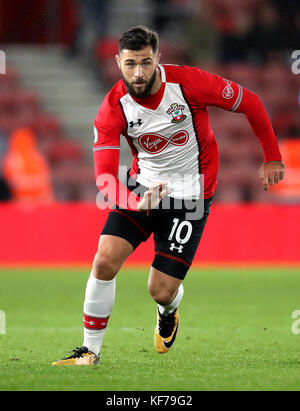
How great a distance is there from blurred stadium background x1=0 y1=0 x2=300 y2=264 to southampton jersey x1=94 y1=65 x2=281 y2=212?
642 centimetres

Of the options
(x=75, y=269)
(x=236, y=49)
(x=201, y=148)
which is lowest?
(x=75, y=269)

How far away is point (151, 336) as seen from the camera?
6.48m

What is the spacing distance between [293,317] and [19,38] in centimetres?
1234

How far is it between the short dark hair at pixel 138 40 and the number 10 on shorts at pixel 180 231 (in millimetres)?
1135

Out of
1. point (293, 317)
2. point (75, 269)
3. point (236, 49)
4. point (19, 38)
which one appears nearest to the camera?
point (293, 317)

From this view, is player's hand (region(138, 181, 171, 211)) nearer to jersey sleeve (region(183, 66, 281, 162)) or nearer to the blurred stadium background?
jersey sleeve (region(183, 66, 281, 162))

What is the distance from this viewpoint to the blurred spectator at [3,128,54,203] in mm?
13508

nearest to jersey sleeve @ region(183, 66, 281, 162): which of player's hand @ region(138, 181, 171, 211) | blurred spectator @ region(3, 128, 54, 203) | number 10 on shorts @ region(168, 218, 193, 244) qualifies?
number 10 on shorts @ region(168, 218, 193, 244)

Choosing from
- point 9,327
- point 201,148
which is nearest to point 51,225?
point 9,327

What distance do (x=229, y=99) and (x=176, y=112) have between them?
1.13 feet

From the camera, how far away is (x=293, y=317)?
24.4 ft

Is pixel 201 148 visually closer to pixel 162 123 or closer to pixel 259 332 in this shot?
pixel 162 123

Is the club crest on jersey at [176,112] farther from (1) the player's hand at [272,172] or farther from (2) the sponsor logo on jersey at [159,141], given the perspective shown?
(1) the player's hand at [272,172]

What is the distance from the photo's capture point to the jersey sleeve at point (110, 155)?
497 centimetres
